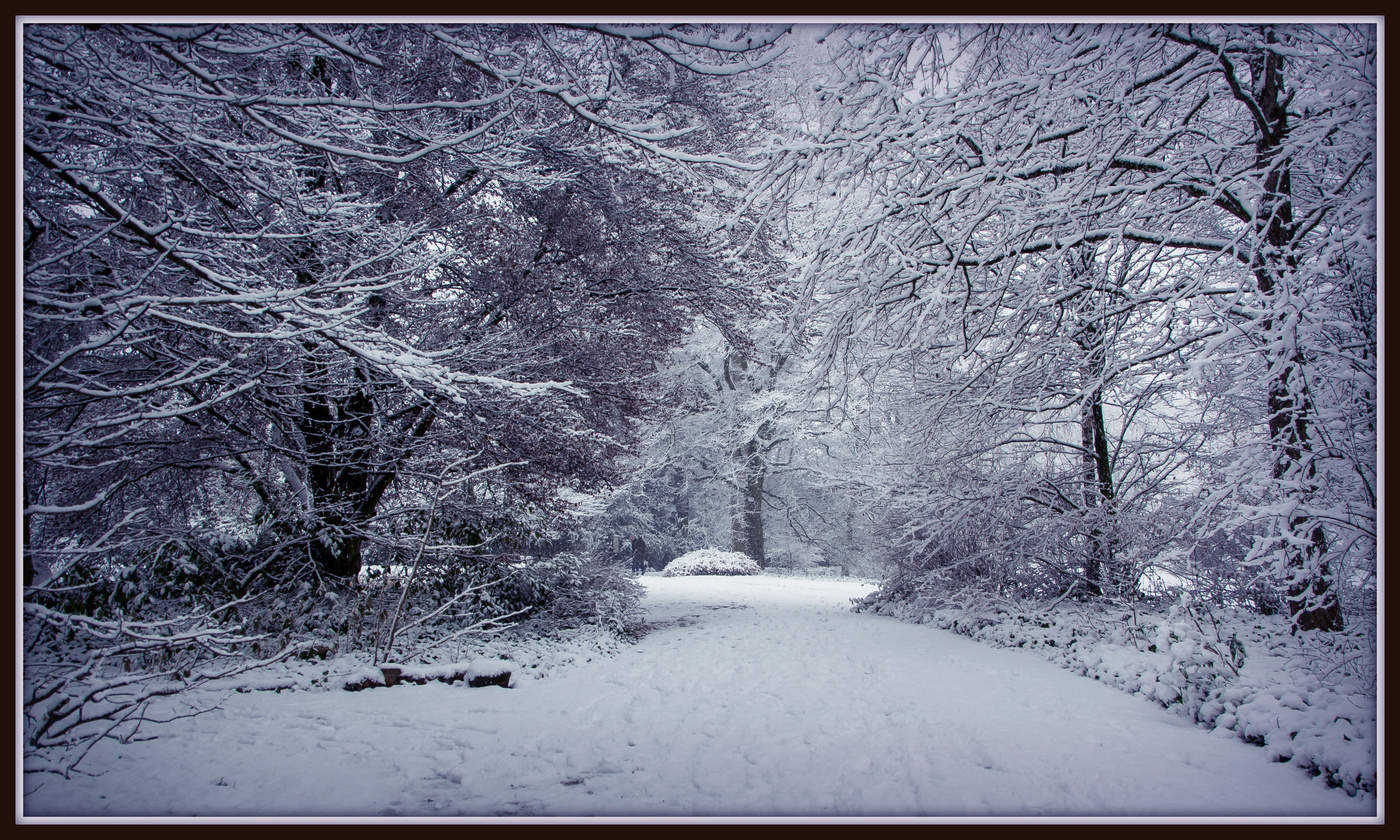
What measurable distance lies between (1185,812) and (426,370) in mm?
4035

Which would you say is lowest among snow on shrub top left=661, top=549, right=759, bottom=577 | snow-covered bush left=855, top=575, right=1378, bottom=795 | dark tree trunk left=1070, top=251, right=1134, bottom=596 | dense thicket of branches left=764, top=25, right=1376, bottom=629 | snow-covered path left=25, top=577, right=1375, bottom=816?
snow on shrub top left=661, top=549, right=759, bottom=577

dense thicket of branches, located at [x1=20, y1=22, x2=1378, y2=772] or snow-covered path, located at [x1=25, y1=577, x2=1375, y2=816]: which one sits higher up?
dense thicket of branches, located at [x1=20, y1=22, x2=1378, y2=772]

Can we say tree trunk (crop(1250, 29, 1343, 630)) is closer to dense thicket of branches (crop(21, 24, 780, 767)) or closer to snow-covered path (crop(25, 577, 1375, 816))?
snow-covered path (crop(25, 577, 1375, 816))

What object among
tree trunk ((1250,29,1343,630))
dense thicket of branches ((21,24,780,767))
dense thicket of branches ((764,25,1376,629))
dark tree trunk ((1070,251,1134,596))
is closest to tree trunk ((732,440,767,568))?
dark tree trunk ((1070,251,1134,596))

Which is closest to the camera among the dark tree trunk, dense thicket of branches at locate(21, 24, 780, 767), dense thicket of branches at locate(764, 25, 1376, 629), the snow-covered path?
the snow-covered path

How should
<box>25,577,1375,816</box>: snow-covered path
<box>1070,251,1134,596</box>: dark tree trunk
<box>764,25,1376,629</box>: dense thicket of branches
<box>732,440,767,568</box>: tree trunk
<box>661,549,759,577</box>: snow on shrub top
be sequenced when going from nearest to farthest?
<box>25,577,1375,816</box>: snow-covered path → <box>764,25,1376,629</box>: dense thicket of branches → <box>1070,251,1134,596</box>: dark tree trunk → <box>661,549,759,577</box>: snow on shrub top → <box>732,440,767,568</box>: tree trunk

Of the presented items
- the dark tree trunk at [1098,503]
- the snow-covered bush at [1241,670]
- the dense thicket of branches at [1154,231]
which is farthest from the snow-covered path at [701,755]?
the dark tree trunk at [1098,503]

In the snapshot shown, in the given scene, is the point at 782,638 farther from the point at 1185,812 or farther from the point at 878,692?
the point at 1185,812

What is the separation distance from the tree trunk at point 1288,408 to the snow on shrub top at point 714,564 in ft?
43.8

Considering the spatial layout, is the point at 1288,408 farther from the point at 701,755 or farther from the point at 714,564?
the point at 714,564

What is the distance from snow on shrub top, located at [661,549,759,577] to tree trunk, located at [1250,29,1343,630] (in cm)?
1337

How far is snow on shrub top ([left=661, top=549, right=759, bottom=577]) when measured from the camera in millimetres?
16453

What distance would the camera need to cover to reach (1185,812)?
2.60 meters

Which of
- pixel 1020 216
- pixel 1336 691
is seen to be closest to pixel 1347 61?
pixel 1020 216
